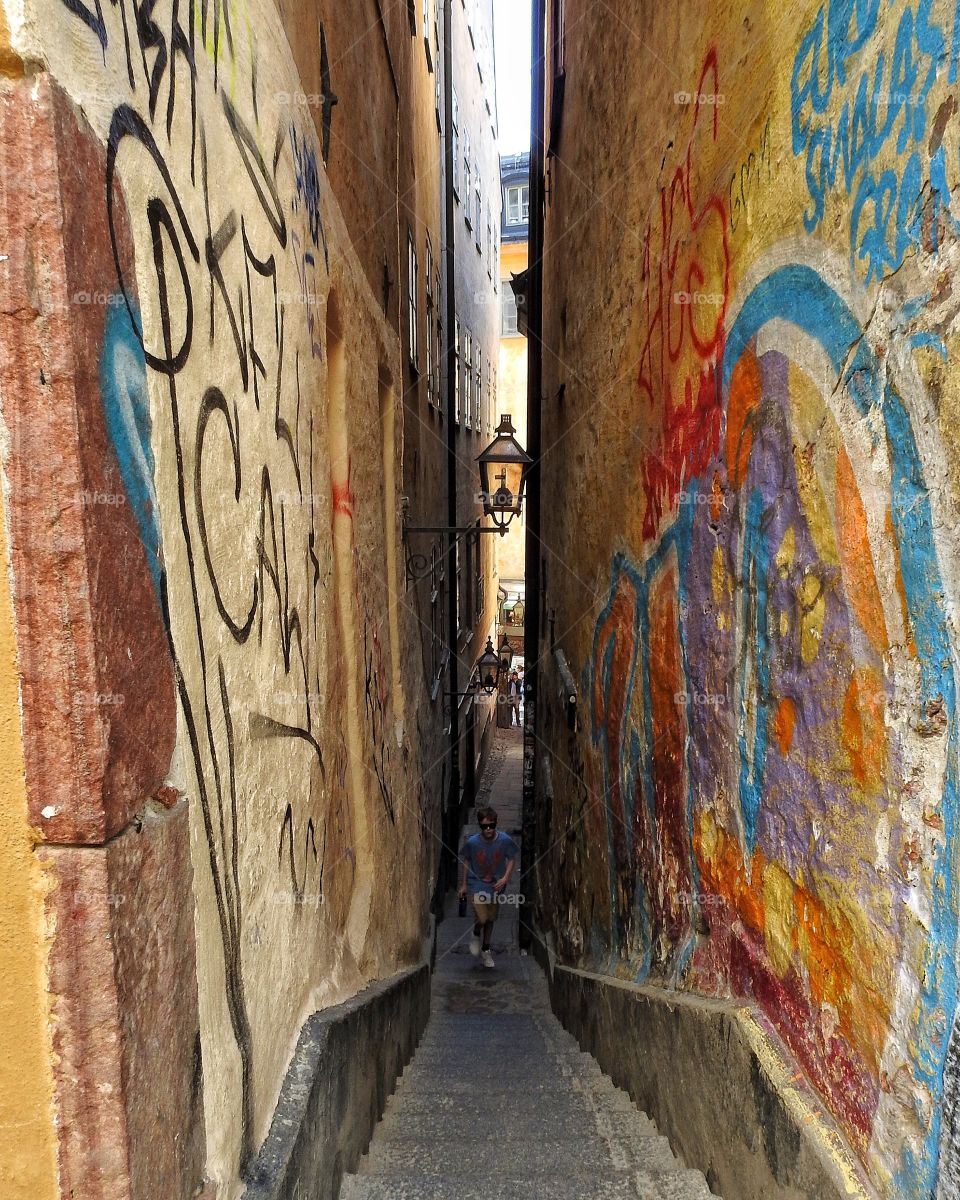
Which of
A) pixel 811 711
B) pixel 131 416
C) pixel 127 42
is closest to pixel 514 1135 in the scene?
pixel 811 711

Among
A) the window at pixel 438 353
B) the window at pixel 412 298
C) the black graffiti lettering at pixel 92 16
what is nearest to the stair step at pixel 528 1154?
the black graffiti lettering at pixel 92 16

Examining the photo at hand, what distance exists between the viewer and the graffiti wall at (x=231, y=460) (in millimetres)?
1500

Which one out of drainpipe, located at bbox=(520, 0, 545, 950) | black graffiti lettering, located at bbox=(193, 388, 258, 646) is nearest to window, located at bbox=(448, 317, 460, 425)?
drainpipe, located at bbox=(520, 0, 545, 950)

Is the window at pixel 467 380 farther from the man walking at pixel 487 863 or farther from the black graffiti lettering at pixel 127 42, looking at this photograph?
the black graffiti lettering at pixel 127 42

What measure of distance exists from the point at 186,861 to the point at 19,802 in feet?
1.42

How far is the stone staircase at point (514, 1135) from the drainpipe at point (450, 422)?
20.5 feet

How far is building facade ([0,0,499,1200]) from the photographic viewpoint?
1.30 m

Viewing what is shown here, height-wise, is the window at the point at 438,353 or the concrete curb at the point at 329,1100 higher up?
the window at the point at 438,353

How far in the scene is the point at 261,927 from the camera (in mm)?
2324

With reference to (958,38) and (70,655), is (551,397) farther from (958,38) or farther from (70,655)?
(70,655)

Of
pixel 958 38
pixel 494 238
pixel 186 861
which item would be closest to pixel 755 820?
pixel 186 861

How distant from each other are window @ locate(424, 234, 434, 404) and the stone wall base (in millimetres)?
7340

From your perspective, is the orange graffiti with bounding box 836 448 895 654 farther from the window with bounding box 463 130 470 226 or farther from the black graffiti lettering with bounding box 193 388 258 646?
the window with bounding box 463 130 470 226

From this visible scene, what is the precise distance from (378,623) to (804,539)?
11.8ft
